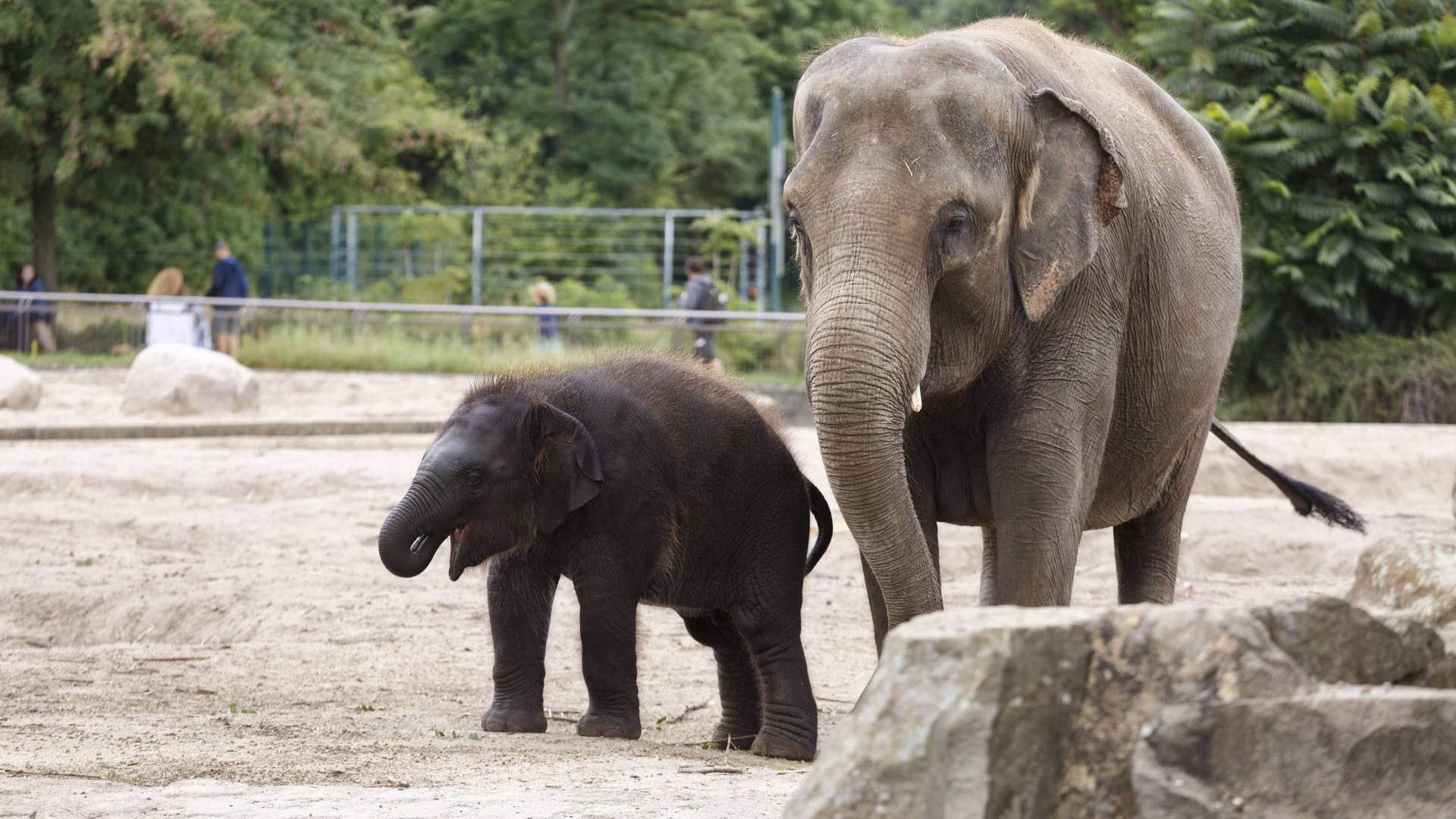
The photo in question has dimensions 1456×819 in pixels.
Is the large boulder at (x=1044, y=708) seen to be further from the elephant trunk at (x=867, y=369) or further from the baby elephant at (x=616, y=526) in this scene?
the baby elephant at (x=616, y=526)

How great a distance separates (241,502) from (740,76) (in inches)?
1368

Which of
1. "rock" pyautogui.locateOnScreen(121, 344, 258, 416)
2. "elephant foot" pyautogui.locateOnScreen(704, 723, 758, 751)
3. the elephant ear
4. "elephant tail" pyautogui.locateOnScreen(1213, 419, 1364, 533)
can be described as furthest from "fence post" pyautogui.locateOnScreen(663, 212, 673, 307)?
the elephant ear

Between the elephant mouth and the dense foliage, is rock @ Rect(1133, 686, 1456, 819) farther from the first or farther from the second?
the dense foliage

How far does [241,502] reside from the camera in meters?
12.8

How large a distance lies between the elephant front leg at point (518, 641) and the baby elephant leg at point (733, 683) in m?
0.73

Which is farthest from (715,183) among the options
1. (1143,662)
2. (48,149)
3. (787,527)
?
(1143,662)

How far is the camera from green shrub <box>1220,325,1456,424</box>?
19.0 m

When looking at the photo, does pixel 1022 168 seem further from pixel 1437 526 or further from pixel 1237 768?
pixel 1437 526

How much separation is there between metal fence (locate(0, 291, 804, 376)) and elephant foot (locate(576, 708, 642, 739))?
647 inches

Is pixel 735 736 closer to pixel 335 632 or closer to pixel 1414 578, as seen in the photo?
pixel 335 632

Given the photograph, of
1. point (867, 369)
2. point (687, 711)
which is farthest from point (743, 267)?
point (867, 369)

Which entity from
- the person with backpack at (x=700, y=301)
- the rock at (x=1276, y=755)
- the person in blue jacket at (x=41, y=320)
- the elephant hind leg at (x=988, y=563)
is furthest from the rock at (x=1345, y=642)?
the person in blue jacket at (x=41, y=320)

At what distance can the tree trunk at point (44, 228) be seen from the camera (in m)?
30.6

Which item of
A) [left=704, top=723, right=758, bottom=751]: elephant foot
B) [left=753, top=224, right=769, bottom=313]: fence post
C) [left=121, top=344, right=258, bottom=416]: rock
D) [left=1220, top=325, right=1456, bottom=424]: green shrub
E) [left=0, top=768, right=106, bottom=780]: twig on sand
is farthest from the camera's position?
[left=753, top=224, right=769, bottom=313]: fence post
